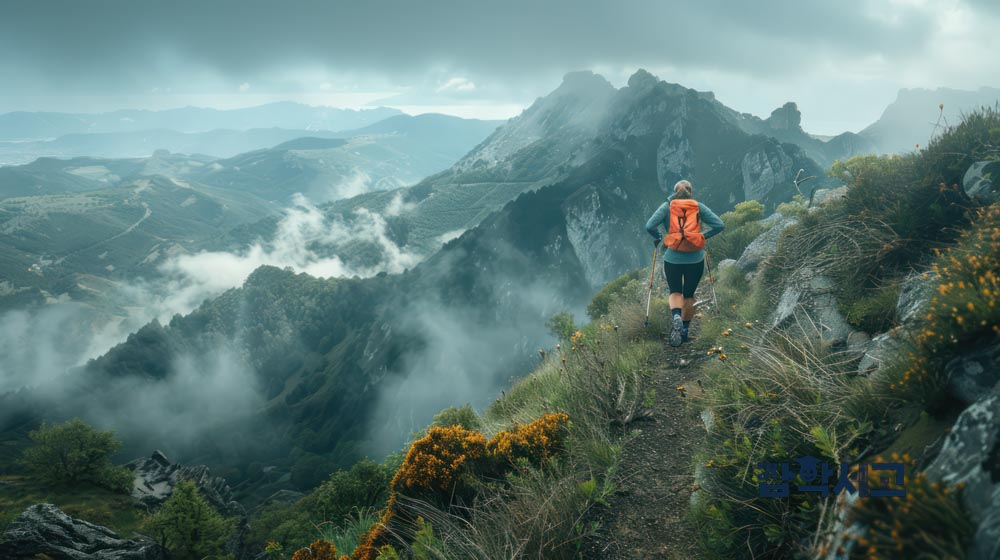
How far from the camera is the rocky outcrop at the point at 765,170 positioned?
5871 inches

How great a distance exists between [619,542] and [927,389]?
Answer: 3138 millimetres

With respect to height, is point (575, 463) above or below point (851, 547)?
below

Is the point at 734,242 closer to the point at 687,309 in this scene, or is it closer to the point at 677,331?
the point at 687,309

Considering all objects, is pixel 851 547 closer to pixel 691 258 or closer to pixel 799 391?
pixel 799 391

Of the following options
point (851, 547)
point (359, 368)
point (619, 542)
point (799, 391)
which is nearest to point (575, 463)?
point (619, 542)

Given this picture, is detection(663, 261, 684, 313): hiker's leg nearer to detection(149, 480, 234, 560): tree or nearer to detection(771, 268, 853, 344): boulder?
detection(771, 268, 853, 344): boulder

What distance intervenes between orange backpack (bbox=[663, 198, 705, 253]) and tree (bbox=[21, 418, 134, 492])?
6723 cm

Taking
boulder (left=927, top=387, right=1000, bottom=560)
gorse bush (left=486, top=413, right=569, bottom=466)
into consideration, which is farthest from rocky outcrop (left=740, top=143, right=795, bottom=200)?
boulder (left=927, top=387, right=1000, bottom=560)

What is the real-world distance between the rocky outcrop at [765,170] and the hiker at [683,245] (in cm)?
16397

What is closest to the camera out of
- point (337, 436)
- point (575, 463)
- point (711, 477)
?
point (711, 477)

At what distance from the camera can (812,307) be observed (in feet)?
22.4

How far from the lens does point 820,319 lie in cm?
646

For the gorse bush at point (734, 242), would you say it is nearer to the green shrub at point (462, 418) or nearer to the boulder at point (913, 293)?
the boulder at point (913, 293)

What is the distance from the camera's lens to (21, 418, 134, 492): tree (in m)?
47.7
